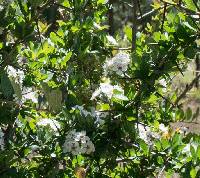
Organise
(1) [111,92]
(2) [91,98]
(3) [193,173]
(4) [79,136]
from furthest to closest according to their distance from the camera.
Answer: (2) [91,98]
(1) [111,92]
(4) [79,136]
(3) [193,173]

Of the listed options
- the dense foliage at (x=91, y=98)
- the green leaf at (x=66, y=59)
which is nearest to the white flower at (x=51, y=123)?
the dense foliage at (x=91, y=98)

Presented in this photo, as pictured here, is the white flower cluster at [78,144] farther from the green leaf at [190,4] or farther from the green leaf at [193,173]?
the green leaf at [190,4]

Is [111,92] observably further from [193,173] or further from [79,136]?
[193,173]

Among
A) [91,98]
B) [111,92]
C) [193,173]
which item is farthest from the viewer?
[91,98]

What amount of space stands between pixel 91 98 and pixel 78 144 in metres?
0.29

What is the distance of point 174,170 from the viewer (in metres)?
1.71

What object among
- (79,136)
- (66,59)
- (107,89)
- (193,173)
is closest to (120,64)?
(107,89)

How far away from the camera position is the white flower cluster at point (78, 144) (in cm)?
162

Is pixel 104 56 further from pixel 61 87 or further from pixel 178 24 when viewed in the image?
pixel 178 24

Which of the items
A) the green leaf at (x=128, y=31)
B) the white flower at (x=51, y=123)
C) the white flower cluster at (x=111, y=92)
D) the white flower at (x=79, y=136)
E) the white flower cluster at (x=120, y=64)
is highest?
the green leaf at (x=128, y=31)

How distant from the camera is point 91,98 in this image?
187cm

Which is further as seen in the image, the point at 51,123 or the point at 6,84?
the point at 51,123

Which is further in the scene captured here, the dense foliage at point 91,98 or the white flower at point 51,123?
the white flower at point 51,123

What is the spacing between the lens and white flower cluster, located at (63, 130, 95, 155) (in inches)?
63.8
